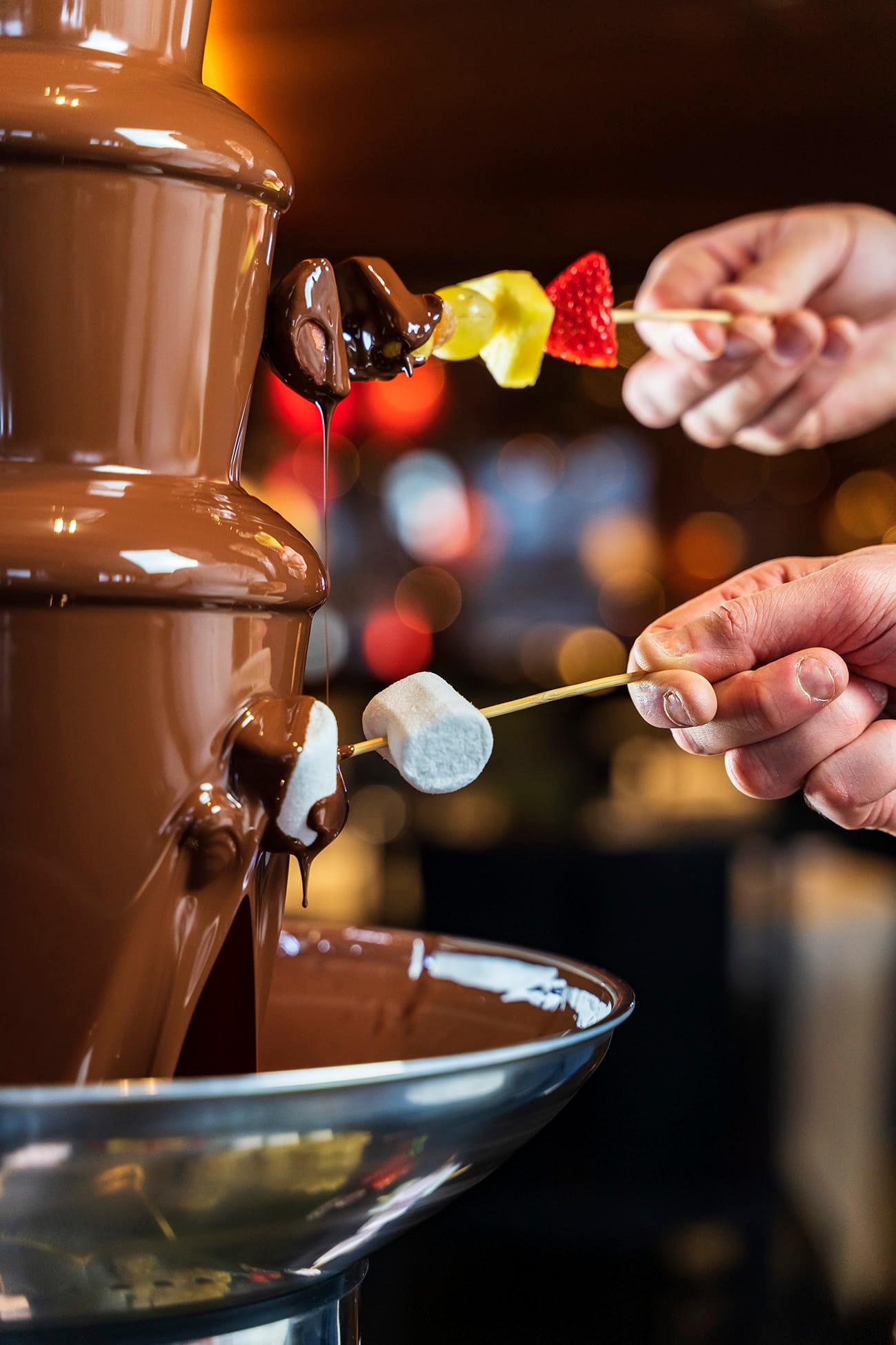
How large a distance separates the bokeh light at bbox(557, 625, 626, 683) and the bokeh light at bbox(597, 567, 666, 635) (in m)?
0.05

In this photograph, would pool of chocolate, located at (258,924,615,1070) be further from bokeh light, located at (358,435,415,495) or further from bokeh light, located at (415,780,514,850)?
bokeh light, located at (358,435,415,495)

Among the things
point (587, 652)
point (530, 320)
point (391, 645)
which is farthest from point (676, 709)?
point (587, 652)

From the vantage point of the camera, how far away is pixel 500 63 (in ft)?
7.07

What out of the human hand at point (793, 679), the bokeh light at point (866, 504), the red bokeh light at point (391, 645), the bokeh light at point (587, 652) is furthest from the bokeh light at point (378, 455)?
the human hand at point (793, 679)

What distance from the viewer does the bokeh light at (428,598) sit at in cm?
363

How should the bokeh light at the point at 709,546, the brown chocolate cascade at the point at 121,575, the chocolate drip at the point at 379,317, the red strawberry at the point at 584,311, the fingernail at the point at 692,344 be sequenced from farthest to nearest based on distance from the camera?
the bokeh light at the point at 709,546 < the fingernail at the point at 692,344 < the red strawberry at the point at 584,311 < the chocolate drip at the point at 379,317 < the brown chocolate cascade at the point at 121,575

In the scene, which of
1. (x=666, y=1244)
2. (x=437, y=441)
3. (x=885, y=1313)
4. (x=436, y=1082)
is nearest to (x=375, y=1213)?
(x=436, y=1082)

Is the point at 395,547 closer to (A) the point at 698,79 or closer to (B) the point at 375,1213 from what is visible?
(A) the point at 698,79

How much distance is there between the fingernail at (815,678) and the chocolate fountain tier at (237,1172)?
23 cm

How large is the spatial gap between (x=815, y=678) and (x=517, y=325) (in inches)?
10.9

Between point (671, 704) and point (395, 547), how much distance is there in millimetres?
3009

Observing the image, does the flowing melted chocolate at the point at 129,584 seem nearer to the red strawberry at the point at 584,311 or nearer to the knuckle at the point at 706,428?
the red strawberry at the point at 584,311

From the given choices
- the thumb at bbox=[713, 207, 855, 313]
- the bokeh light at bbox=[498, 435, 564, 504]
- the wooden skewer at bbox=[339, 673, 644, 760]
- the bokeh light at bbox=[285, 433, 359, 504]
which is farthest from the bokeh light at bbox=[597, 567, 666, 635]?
the wooden skewer at bbox=[339, 673, 644, 760]

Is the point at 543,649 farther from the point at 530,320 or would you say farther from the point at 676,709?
the point at 676,709
